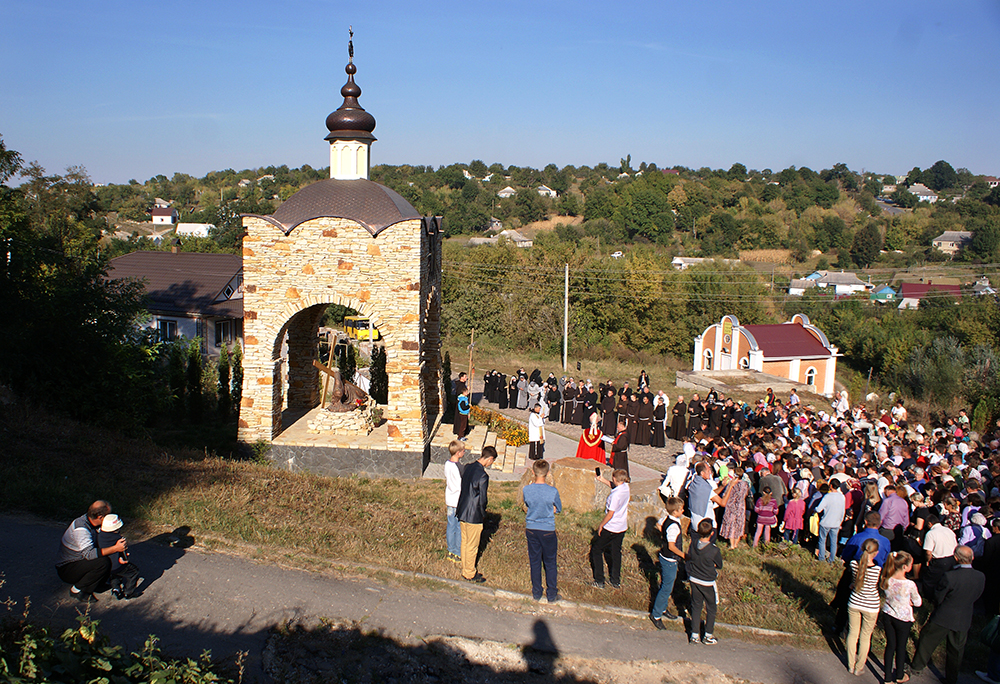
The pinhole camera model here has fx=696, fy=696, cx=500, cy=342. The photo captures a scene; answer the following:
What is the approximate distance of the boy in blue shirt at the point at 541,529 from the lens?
290 inches

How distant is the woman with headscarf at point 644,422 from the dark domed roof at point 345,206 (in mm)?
8186

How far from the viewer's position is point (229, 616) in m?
6.55

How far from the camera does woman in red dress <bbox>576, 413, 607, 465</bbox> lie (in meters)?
13.7

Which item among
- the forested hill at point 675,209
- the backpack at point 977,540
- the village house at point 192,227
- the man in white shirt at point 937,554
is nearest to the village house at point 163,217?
the forested hill at point 675,209

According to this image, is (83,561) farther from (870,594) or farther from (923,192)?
(923,192)

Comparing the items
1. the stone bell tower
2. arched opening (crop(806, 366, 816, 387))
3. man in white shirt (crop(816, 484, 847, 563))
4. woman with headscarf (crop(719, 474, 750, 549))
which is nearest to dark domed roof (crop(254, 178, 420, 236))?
the stone bell tower

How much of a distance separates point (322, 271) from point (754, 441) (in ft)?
28.4

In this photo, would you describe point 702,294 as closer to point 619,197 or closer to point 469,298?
point 469,298

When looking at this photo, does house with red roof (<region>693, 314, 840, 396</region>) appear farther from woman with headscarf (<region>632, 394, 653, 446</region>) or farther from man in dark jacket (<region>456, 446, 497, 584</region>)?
man in dark jacket (<region>456, 446, 497, 584</region>)

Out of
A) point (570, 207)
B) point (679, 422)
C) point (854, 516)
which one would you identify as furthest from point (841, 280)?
point (854, 516)

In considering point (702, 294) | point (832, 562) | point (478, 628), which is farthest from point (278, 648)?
point (702, 294)

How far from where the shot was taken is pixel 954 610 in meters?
6.55

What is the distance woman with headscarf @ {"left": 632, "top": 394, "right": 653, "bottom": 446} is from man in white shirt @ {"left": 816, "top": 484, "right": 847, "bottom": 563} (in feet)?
27.8

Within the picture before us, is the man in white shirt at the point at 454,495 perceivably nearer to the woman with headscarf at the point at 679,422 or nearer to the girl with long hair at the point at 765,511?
the girl with long hair at the point at 765,511
